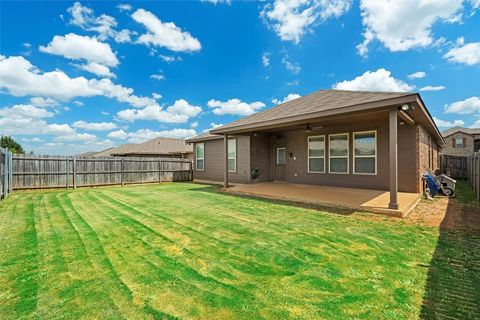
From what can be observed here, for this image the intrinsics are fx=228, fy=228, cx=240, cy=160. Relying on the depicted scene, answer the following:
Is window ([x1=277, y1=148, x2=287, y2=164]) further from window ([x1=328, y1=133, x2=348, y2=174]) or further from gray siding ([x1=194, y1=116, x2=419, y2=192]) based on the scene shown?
window ([x1=328, y1=133, x2=348, y2=174])

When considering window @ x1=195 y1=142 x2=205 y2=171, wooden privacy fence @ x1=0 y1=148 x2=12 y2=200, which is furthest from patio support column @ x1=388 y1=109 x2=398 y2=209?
wooden privacy fence @ x1=0 y1=148 x2=12 y2=200

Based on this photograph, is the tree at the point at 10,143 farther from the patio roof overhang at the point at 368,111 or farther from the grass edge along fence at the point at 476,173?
the grass edge along fence at the point at 476,173

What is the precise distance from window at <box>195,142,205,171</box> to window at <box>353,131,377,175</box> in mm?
9027

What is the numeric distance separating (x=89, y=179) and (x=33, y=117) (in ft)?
56.1

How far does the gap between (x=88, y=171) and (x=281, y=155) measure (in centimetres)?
1029

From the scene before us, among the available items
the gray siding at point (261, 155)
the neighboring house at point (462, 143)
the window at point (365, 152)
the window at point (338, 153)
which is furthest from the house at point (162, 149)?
the neighboring house at point (462, 143)

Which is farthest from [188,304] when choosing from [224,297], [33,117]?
[33,117]

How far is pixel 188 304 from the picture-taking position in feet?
6.92

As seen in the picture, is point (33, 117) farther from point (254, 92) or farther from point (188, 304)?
point (188, 304)

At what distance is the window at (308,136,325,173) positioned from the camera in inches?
388

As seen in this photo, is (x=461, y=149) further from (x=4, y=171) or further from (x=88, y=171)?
(x=4, y=171)

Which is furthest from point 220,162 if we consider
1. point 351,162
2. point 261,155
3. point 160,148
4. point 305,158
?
point 160,148

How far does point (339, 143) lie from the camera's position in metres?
9.32

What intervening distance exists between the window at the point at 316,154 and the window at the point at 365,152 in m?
1.29
